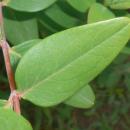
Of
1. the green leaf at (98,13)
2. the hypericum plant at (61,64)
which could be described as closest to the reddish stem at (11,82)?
the hypericum plant at (61,64)

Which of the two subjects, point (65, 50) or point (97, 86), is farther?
point (97, 86)

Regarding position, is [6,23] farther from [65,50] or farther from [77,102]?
[65,50]

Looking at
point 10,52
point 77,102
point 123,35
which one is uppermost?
point 123,35

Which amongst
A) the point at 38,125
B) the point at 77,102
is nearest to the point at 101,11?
the point at 77,102

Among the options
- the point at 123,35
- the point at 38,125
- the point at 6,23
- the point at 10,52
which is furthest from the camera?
the point at 38,125

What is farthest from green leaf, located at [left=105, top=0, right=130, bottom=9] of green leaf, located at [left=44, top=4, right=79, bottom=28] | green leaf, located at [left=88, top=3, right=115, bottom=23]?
green leaf, located at [left=44, top=4, right=79, bottom=28]

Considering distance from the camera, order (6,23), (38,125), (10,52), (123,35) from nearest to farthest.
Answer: (123,35) < (10,52) < (6,23) < (38,125)

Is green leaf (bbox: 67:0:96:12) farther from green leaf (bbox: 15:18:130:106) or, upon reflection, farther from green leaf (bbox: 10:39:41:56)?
green leaf (bbox: 15:18:130:106)
